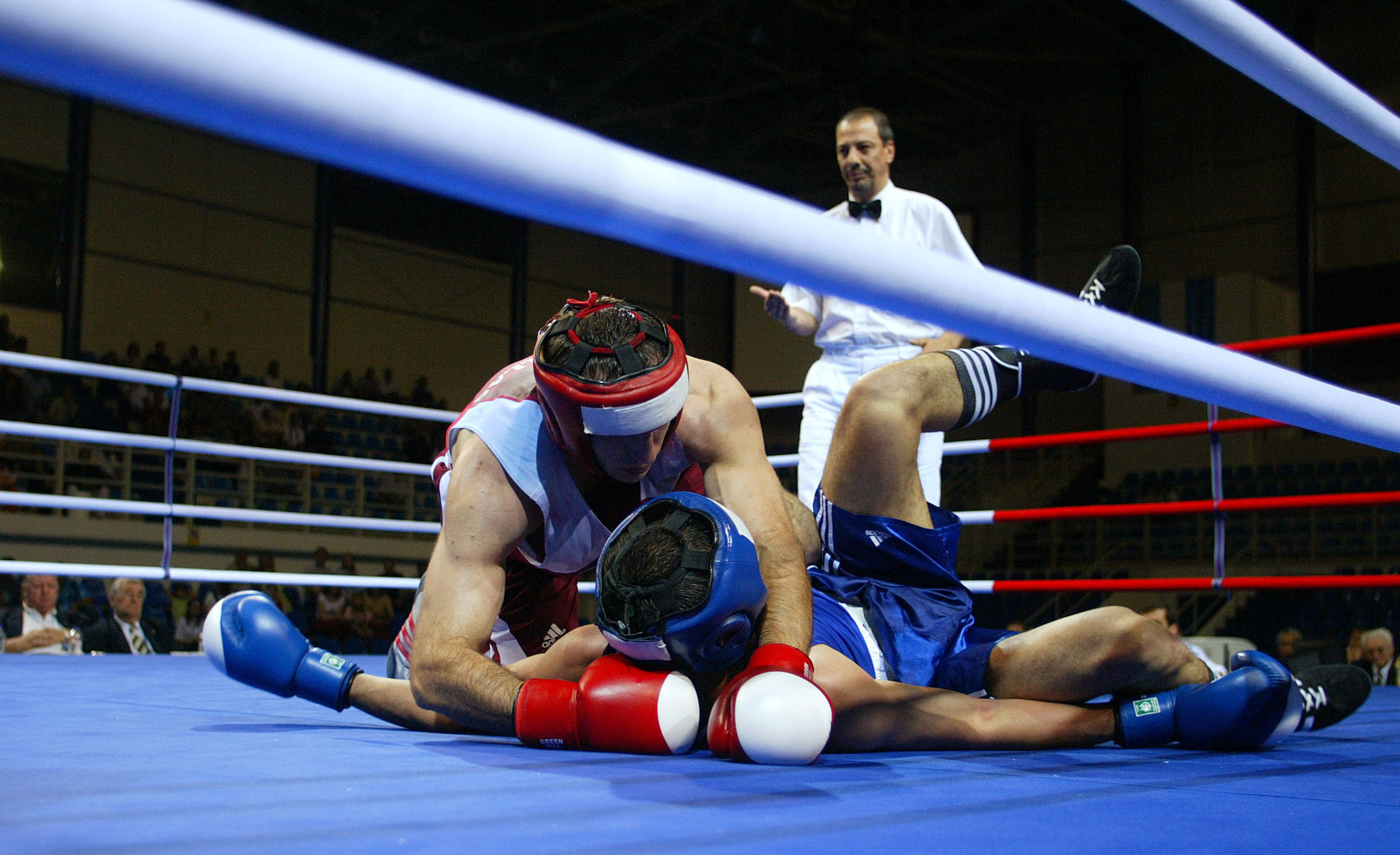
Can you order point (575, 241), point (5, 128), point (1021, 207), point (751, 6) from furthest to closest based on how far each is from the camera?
point (575, 241) → point (1021, 207) → point (751, 6) → point (5, 128)

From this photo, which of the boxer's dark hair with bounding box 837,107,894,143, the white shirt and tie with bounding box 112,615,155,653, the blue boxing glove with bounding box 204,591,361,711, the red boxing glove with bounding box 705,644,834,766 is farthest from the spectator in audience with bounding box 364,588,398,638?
the red boxing glove with bounding box 705,644,834,766

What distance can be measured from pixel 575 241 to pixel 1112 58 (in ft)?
20.6

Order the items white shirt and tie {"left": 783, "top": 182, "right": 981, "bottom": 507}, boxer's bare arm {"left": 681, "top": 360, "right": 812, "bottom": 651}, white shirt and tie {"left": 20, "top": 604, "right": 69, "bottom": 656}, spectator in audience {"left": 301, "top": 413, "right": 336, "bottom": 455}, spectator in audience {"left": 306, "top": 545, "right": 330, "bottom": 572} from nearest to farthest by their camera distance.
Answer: boxer's bare arm {"left": 681, "top": 360, "right": 812, "bottom": 651}, white shirt and tie {"left": 783, "top": 182, "right": 981, "bottom": 507}, white shirt and tie {"left": 20, "top": 604, "right": 69, "bottom": 656}, spectator in audience {"left": 306, "top": 545, "right": 330, "bottom": 572}, spectator in audience {"left": 301, "top": 413, "right": 336, "bottom": 455}

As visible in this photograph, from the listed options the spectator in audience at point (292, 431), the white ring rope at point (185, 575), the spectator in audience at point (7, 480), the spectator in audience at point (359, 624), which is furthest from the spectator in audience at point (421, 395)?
the white ring rope at point (185, 575)

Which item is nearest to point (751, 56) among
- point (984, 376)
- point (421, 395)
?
point (421, 395)

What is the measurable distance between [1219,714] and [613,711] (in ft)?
2.84

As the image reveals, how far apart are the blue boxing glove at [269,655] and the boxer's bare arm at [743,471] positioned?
71 centimetres

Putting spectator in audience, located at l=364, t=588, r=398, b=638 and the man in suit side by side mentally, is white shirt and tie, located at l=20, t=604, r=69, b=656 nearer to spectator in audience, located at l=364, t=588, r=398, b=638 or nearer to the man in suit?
the man in suit

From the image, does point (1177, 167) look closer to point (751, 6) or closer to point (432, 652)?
point (751, 6)

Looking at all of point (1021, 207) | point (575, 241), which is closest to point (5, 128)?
point (575, 241)

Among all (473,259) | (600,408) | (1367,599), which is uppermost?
(473,259)

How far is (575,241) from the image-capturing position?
14023mm

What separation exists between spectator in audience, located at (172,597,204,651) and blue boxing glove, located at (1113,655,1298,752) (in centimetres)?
612

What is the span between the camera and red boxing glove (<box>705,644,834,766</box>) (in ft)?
4.46
